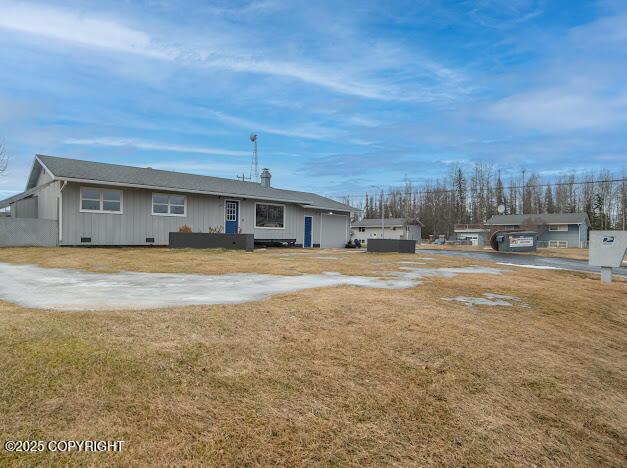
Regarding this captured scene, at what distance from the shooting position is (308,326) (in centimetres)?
457

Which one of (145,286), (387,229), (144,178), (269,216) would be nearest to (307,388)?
(145,286)

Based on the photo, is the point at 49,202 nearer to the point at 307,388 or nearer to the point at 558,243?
the point at 307,388

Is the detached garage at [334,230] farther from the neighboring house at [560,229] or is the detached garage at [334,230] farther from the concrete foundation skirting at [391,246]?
the neighboring house at [560,229]

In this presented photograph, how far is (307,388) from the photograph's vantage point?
311 cm

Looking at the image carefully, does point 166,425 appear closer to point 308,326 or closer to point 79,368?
point 79,368

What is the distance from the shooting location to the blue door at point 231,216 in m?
20.8

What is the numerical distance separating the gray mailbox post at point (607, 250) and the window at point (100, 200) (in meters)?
17.6

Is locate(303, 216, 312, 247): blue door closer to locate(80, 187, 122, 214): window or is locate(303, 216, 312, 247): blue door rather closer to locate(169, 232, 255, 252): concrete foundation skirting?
locate(169, 232, 255, 252): concrete foundation skirting

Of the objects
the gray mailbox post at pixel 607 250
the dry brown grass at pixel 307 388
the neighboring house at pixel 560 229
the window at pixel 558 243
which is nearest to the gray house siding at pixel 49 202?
the dry brown grass at pixel 307 388

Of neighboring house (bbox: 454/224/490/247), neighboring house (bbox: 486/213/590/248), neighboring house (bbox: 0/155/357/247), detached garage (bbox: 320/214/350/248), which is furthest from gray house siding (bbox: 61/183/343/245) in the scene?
neighboring house (bbox: 486/213/590/248)

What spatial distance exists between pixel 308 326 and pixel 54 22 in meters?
13.0

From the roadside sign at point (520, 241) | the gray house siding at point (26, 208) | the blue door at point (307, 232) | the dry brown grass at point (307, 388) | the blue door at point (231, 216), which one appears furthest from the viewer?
the roadside sign at point (520, 241)

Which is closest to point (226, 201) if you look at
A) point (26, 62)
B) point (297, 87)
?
point (297, 87)

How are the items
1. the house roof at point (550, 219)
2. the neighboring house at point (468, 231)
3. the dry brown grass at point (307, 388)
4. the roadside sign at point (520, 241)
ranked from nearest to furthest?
the dry brown grass at point (307, 388) < the roadside sign at point (520, 241) < the house roof at point (550, 219) < the neighboring house at point (468, 231)
